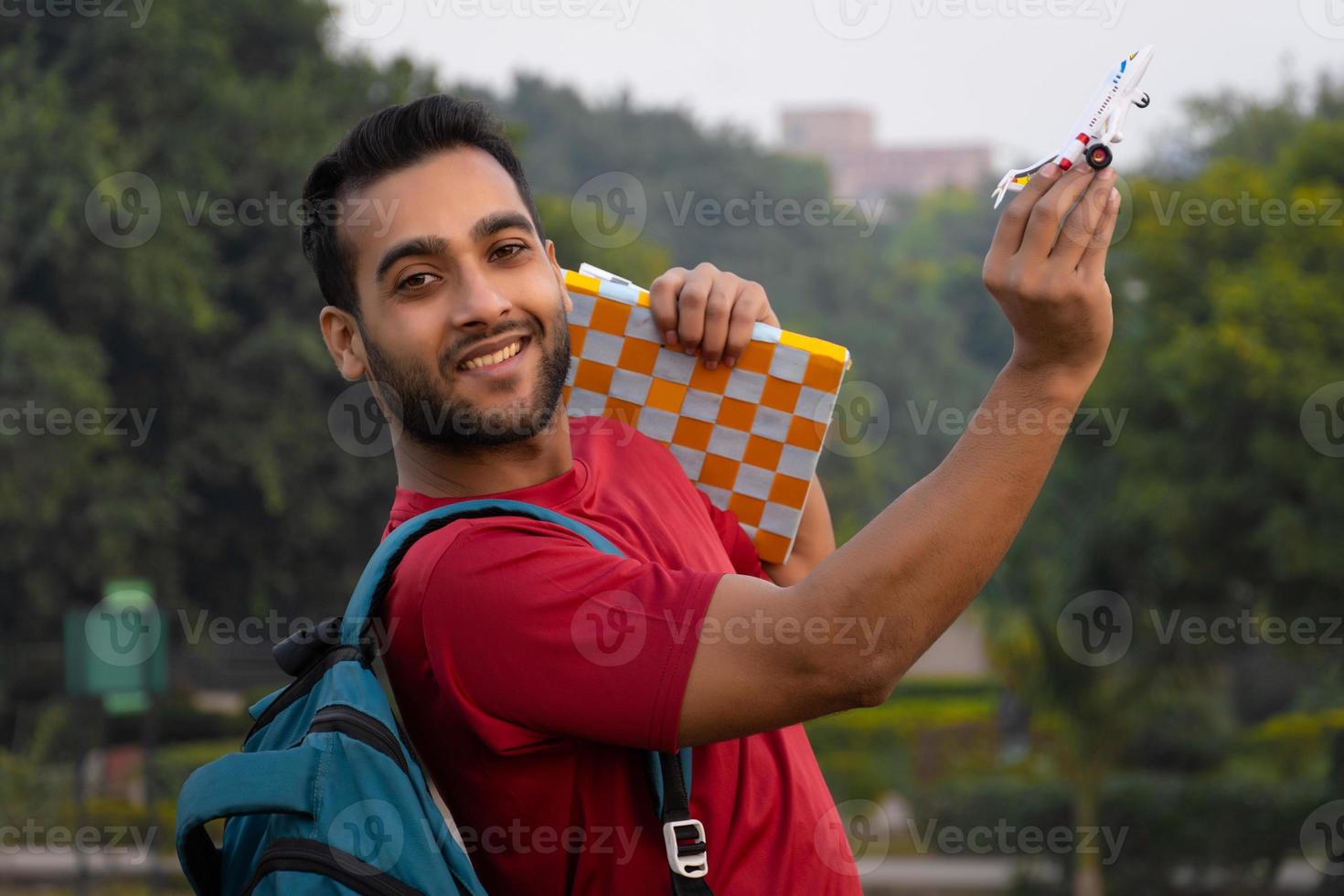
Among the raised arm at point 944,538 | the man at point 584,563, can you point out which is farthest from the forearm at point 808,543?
the raised arm at point 944,538

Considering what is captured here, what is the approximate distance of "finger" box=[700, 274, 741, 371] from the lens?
7.71ft

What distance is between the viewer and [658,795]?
5.74 ft

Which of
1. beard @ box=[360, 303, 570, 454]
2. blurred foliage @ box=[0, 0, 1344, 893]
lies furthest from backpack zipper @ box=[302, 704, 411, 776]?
blurred foliage @ box=[0, 0, 1344, 893]

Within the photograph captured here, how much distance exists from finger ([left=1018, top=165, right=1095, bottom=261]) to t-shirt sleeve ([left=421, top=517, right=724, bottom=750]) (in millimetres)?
490

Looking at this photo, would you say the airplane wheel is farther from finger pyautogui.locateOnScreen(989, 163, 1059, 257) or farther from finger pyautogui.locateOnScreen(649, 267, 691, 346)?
finger pyautogui.locateOnScreen(649, 267, 691, 346)

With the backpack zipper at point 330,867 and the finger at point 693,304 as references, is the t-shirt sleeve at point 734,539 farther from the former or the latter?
the backpack zipper at point 330,867

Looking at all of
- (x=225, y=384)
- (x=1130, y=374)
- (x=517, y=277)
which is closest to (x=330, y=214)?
(x=517, y=277)

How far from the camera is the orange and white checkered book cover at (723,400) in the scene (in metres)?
2.42

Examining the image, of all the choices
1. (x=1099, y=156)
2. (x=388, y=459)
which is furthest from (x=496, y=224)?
(x=388, y=459)

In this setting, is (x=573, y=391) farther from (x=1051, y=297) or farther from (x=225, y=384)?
(x=225, y=384)

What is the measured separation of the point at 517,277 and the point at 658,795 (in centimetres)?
70

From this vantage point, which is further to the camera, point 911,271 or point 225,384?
point 911,271

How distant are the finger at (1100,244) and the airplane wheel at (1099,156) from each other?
0.03m

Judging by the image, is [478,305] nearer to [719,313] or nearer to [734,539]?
[719,313]
